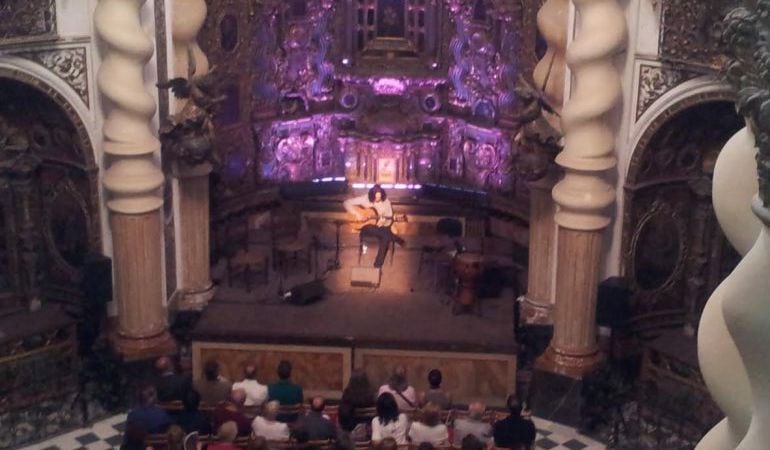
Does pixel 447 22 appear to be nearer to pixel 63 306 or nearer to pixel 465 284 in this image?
pixel 465 284

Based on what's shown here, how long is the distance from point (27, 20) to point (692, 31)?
7.29m

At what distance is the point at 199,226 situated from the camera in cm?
1514

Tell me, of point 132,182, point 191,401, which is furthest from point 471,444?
point 132,182

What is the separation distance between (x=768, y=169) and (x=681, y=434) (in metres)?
8.26

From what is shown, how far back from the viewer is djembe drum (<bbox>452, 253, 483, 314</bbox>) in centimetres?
1434

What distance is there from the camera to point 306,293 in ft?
48.4

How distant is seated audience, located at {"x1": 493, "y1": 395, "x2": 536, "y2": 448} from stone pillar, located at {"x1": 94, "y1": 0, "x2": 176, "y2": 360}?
4.78 meters

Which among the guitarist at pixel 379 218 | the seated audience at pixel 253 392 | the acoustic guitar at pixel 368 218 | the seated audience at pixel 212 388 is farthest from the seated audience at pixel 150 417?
the acoustic guitar at pixel 368 218

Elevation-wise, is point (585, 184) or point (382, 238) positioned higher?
point (585, 184)

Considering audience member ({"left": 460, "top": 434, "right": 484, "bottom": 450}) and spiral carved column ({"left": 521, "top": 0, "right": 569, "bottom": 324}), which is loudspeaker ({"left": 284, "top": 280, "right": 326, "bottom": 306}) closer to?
spiral carved column ({"left": 521, "top": 0, "right": 569, "bottom": 324})

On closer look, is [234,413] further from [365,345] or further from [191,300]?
[191,300]

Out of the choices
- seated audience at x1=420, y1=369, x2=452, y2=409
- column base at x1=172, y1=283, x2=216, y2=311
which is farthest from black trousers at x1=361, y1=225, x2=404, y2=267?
seated audience at x1=420, y1=369, x2=452, y2=409

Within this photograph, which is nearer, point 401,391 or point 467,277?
point 401,391

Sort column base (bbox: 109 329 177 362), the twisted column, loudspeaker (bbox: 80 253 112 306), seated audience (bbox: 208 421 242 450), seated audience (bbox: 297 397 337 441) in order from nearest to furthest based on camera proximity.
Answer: the twisted column
seated audience (bbox: 208 421 242 450)
seated audience (bbox: 297 397 337 441)
loudspeaker (bbox: 80 253 112 306)
column base (bbox: 109 329 177 362)
